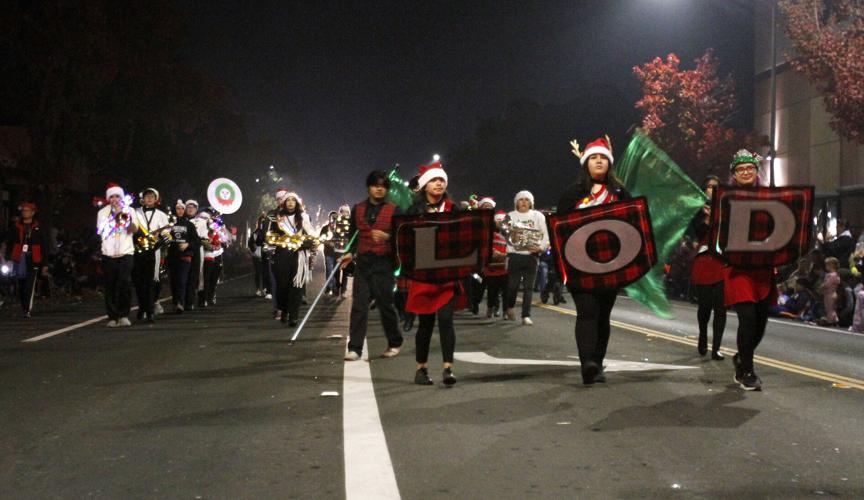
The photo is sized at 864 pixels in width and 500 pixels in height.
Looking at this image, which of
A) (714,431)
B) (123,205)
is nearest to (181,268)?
(123,205)

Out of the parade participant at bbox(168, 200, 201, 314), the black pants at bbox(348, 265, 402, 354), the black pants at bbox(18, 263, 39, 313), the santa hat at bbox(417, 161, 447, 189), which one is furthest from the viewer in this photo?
the parade participant at bbox(168, 200, 201, 314)

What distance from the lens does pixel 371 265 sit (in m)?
11.0

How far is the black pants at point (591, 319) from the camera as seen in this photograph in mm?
8508

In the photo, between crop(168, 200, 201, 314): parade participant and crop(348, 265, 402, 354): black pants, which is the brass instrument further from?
crop(348, 265, 402, 354): black pants

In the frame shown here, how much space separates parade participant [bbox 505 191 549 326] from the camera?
1616cm

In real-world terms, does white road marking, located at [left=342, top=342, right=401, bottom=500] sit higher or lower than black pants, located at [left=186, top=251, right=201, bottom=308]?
lower

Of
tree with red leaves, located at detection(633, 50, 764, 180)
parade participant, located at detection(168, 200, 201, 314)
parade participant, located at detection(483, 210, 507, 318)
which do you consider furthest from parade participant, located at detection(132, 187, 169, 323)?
tree with red leaves, located at detection(633, 50, 764, 180)

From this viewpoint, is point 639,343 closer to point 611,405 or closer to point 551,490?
point 611,405

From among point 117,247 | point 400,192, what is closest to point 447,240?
point 400,192

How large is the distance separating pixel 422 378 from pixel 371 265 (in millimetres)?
2428

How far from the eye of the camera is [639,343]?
1265 centimetres

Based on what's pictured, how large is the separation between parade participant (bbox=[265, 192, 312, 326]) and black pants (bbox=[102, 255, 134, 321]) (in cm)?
199

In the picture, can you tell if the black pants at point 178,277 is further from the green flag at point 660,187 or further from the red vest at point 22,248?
the green flag at point 660,187

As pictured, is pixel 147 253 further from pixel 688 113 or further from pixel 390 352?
pixel 688 113
